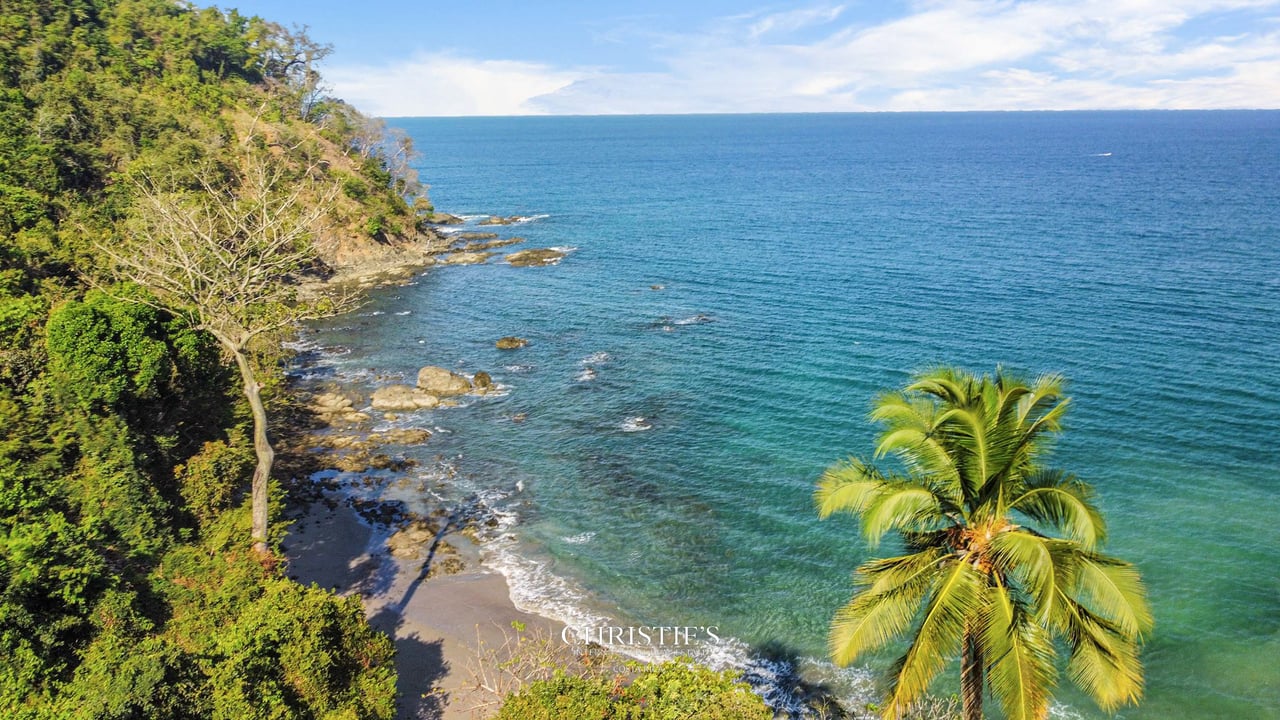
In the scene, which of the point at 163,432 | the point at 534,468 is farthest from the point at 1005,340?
the point at 163,432

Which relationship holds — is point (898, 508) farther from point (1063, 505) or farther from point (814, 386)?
point (814, 386)

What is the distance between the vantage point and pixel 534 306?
7406cm

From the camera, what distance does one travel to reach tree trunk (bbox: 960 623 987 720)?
13.8m

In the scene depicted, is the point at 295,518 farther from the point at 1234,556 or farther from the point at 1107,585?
the point at 1234,556

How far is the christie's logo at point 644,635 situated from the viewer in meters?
29.5

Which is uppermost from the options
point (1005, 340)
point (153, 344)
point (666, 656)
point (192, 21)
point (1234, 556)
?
point (192, 21)

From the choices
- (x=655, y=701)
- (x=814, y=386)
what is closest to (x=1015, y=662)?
(x=655, y=701)

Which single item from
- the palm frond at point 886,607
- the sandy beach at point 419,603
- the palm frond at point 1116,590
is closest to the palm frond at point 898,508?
the palm frond at point 886,607

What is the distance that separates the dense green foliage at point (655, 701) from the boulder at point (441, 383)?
3738 centimetres

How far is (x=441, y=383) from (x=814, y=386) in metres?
26.6

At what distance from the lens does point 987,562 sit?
13805 millimetres

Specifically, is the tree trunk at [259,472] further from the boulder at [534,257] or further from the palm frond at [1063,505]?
the boulder at [534,257]

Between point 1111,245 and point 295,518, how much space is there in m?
90.3

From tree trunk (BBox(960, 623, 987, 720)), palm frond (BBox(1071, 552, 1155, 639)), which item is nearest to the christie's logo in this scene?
tree trunk (BBox(960, 623, 987, 720))
